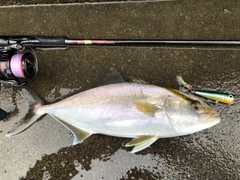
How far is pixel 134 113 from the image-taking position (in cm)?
211

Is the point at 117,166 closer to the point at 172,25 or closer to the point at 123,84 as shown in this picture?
the point at 123,84

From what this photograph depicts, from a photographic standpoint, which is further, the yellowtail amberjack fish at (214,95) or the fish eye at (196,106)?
the yellowtail amberjack fish at (214,95)

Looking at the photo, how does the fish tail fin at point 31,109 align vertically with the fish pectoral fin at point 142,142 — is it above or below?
above

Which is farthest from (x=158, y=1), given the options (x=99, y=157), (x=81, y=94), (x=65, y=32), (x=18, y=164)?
(x=18, y=164)

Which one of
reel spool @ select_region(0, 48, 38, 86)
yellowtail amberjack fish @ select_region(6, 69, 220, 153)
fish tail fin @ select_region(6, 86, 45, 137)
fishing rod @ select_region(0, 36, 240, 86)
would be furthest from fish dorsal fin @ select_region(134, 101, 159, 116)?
reel spool @ select_region(0, 48, 38, 86)

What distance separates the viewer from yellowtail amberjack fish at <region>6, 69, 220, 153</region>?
2029 mm

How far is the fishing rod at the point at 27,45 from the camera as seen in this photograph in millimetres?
2346

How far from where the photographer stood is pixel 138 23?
8.59ft

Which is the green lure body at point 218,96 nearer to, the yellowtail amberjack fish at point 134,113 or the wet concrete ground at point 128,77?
the wet concrete ground at point 128,77

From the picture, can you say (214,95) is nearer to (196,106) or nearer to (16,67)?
(196,106)

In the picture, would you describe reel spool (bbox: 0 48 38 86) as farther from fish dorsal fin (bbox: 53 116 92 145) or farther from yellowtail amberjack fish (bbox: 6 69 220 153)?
fish dorsal fin (bbox: 53 116 92 145)

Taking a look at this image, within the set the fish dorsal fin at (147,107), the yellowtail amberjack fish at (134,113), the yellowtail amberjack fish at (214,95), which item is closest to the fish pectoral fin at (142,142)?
the yellowtail amberjack fish at (134,113)

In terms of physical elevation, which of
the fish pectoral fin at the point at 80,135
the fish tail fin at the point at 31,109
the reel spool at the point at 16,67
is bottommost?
the fish pectoral fin at the point at 80,135

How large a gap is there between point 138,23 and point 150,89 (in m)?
0.79
